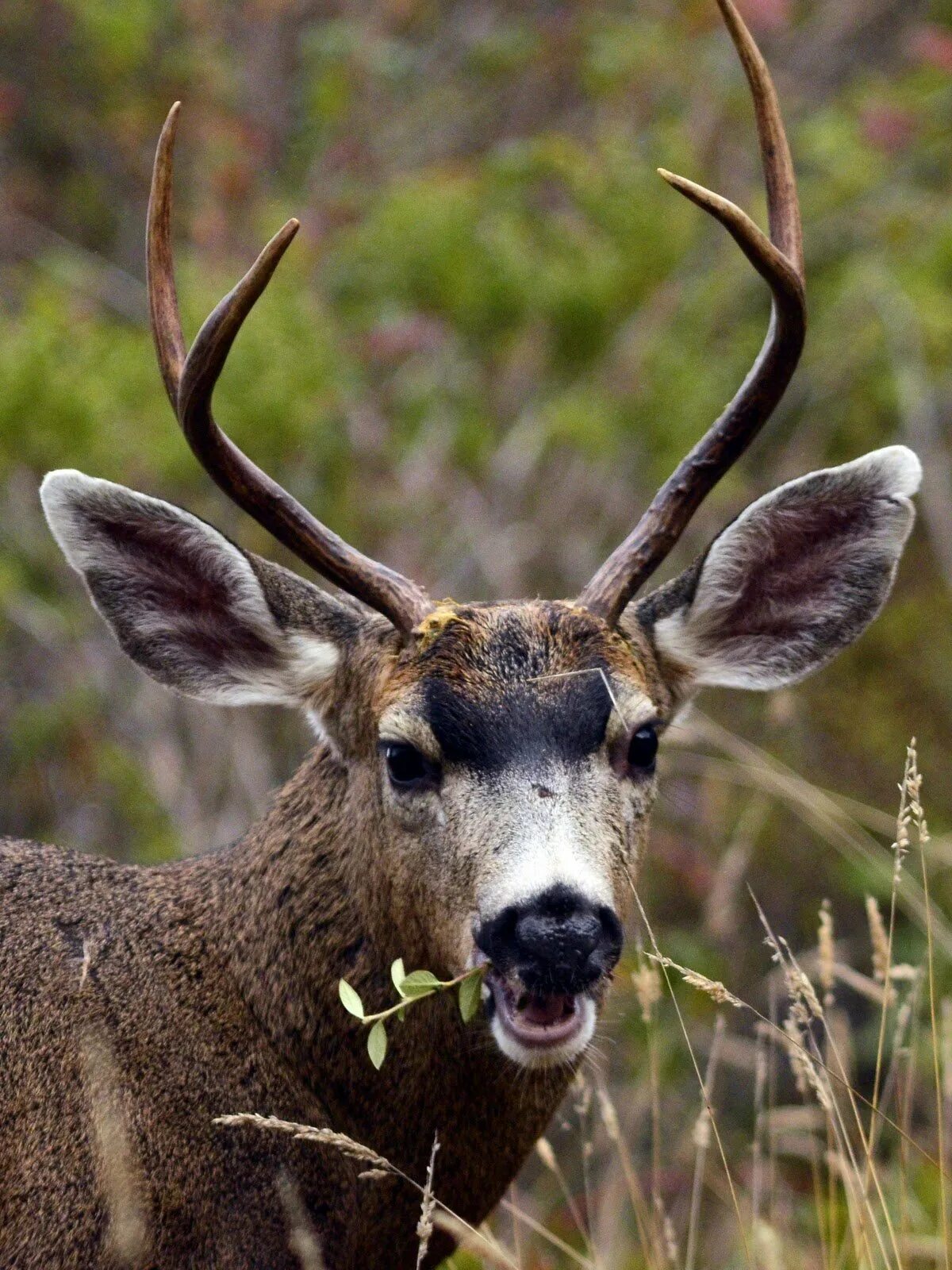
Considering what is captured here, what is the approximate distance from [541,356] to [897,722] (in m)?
3.21

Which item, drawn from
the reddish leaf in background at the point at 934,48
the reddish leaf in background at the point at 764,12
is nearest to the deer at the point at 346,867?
the reddish leaf in background at the point at 764,12

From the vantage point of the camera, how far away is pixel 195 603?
5.20m

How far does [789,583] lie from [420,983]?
1.79 m

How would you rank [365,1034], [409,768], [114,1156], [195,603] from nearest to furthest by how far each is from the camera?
[114,1156] < [409,768] < [365,1034] < [195,603]

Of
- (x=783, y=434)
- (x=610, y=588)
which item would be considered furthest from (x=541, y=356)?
(x=610, y=588)

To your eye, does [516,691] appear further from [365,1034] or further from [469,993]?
[365,1034]

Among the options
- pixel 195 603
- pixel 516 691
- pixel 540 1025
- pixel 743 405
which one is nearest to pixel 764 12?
pixel 743 405

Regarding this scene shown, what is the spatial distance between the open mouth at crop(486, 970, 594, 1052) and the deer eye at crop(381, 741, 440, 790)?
0.59 metres

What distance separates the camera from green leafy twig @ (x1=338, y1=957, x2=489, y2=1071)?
13.9 feet

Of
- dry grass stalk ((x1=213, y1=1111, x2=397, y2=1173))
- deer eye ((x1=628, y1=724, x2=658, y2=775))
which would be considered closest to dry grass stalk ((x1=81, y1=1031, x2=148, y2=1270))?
dry grass stalk ((x1=213, y1=1111, x2=397, y2=1173))

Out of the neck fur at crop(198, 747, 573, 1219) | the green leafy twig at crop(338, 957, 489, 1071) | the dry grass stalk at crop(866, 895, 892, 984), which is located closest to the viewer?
the green leafy twig at crop(338, 957, 489, 1071)

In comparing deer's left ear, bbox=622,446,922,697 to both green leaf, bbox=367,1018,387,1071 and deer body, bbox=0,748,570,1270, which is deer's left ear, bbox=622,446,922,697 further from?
green leaf, bbox=367,1018,387,1071

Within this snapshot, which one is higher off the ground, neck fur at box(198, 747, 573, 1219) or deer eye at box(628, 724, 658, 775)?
deer eye at box(628, 724, 658, 775)

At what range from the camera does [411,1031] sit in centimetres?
468
